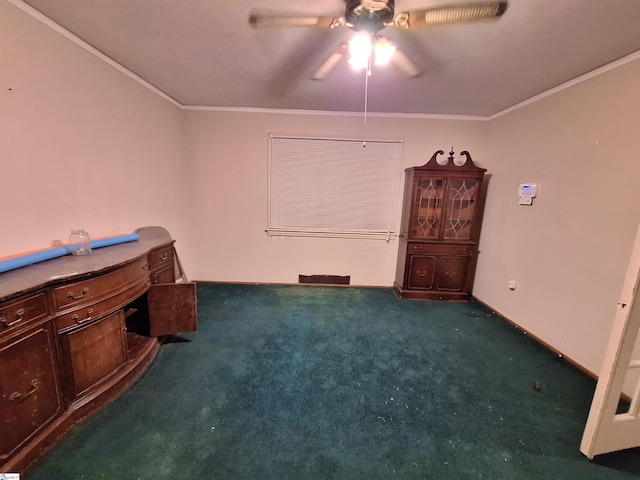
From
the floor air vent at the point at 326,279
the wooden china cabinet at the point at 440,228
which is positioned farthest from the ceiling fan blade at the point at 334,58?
the floor air vent at the point at 326,279

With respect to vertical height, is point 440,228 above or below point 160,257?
above

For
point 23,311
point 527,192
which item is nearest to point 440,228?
point 527,192

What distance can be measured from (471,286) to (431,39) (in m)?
3.06

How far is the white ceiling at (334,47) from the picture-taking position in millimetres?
1520

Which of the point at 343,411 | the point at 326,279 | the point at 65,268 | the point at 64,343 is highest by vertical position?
the point at 65,268

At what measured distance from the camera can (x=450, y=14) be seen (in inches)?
50.4

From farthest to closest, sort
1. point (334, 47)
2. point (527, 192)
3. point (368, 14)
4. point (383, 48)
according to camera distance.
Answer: point (527, 192) < point (334, 47) < point (383, 48) < point (368, 14)

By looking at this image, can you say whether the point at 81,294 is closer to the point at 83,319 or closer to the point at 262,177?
the point at 83,319

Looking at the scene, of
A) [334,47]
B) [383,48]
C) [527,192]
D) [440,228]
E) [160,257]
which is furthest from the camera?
[440,228]

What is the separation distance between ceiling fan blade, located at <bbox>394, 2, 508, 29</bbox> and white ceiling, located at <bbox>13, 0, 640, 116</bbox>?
21 cm

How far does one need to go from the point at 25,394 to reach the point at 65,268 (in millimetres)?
611

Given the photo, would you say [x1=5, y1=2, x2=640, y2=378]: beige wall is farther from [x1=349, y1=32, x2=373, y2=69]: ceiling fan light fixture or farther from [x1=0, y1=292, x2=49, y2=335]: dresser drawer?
[x1=349, y1=32, x2=373, y2=69]: ceiling fan light fixture

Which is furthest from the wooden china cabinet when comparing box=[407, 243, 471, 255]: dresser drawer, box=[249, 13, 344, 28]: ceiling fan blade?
box=[249, 13, 344, 28]: ceiling fan blade

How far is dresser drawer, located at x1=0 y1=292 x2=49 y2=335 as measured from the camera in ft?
3.64
